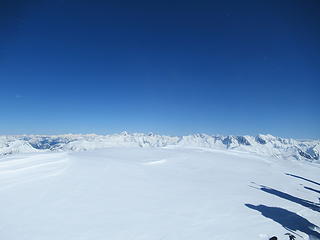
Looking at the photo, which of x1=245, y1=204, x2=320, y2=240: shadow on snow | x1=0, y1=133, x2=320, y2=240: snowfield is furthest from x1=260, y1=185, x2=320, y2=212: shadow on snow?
x1=245, y1=204, x2=320, y2=240: shadow on snow

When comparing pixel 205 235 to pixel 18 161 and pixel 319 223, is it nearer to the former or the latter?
pixel 319 223

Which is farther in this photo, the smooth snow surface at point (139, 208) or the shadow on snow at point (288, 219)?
the shadow on snow at point (288, 219)

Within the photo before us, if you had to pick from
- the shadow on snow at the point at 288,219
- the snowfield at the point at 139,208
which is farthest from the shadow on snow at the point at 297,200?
the shadow on snow at the point at 288,219

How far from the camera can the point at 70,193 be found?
9812mm

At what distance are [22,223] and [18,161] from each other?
11.3 m

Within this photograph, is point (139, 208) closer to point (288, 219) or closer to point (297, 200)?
point (288, 219)

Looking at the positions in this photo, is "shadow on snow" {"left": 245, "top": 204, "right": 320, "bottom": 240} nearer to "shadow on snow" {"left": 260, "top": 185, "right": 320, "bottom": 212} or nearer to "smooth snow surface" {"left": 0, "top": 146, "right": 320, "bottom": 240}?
"smooth snow surface" {"left": 0, "top": 146, "right": 320, "bottom": 240}

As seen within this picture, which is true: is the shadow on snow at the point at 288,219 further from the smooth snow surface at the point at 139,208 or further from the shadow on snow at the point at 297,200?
the shadow on snow at the point at 297,200

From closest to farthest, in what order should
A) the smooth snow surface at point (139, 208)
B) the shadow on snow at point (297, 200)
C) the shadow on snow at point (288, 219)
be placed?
the smooth snow surface at point (139, 208) → the shadow on snow at point (288, 219) → the shadow on snow at point (297, 200)

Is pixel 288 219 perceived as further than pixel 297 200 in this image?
No

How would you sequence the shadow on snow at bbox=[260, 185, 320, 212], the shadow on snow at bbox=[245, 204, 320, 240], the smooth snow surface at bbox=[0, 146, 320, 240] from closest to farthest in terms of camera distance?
1. the smooth snow surface at bbox=[0, 146, 320, 240]
2. the shadow on snow at bbox=[245, 204, 320, 240]
3. the shadow on snow at bbox=[260, 185, 320, 212]

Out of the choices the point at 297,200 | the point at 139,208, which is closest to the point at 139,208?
the point at 139,208

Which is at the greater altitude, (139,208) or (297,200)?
(139,208)

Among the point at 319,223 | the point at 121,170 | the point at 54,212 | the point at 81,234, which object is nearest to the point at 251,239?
the point at 319,223
